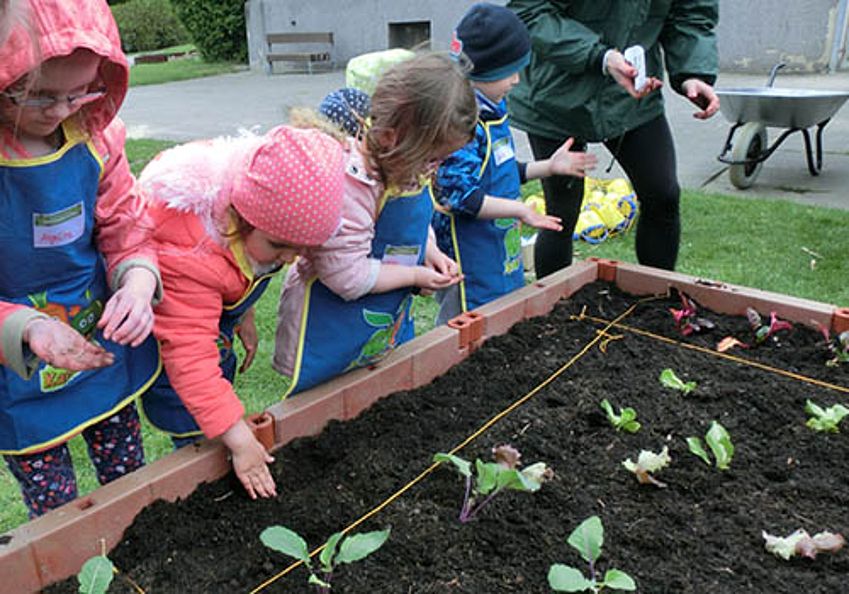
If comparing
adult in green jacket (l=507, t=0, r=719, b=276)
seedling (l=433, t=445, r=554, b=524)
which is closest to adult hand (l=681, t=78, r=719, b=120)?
adult in green jacket (l=507, t=0, r=719, b=276)

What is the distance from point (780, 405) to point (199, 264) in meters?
1.52

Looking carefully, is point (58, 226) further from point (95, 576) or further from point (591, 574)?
point (591, 574)

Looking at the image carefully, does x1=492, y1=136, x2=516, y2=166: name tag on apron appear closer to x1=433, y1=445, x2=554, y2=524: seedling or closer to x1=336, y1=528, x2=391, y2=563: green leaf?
x1=433, y1=445, x2=554, y2=524: seedling

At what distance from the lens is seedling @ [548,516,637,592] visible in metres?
1.32

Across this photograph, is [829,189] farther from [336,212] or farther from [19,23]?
[19,23]

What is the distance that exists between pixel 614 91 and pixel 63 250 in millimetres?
1943

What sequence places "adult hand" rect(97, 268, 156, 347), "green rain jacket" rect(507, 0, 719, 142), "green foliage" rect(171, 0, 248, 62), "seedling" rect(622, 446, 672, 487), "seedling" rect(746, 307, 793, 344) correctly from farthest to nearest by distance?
"green foliage" rect(171, 0, 248, 62) → "green rain jacket" rect(507, 0, 719, 142) → "seedling" rect(746, 307, 793, 344) → "seedling" rect(622, 446, 672, 487) → "adult hand" rect(97, 268, 156, 347)

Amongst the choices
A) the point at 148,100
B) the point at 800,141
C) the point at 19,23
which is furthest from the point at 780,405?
the point at 148,100

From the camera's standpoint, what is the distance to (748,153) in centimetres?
555

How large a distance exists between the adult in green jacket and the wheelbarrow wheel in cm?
264

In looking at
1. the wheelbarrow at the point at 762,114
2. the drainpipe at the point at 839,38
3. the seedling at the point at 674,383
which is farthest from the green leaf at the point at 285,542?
the drainpipe at the point at 839,38

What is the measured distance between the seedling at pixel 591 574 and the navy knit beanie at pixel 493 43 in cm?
146

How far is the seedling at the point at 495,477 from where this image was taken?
1.58 meters

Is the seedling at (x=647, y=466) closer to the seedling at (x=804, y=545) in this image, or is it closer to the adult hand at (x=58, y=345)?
the seedling at (x=804, y=545)
